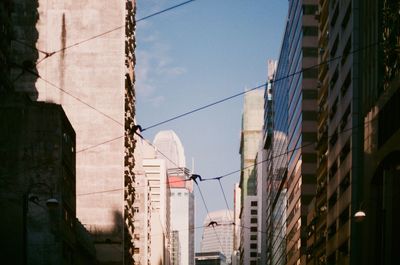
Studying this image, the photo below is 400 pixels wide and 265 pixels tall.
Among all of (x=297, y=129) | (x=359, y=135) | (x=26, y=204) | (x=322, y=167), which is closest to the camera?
(x=26, y=204)

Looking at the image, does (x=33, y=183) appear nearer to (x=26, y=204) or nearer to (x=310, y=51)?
(x=26, y=204)

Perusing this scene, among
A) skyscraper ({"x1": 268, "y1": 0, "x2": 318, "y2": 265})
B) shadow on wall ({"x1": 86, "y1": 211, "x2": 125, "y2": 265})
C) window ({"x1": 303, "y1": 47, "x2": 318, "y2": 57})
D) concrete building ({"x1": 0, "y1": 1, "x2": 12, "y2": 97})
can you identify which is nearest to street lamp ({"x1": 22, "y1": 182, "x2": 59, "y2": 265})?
concrete building ({"x1": 0, "y1": 1, "x2": 12, "y2": 97})

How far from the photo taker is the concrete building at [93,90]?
70.1 meters

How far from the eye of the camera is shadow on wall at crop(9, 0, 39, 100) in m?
67.3

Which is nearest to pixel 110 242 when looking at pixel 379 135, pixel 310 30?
pixel 379 135

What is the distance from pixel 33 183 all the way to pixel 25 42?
23289mm

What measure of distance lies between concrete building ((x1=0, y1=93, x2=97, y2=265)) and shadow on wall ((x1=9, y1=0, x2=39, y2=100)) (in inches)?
757

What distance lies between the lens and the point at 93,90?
71562 mm

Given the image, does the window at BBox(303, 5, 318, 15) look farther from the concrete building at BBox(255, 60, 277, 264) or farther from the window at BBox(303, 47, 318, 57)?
the concrete building at BBox(255, 60, 277, 264)

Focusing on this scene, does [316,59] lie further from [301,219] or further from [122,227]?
[122,227]

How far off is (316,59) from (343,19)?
26404 mm

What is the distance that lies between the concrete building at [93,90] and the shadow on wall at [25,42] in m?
0.14

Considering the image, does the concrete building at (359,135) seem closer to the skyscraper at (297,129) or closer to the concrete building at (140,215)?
the skyscraper at (297,129)

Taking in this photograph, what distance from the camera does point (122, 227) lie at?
69.9m
